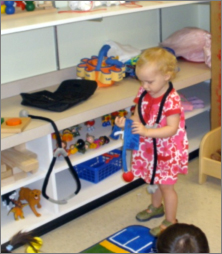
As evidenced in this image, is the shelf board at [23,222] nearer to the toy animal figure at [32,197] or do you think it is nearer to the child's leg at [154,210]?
the toy animal figure at [32,197]

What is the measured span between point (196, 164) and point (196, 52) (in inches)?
26.4

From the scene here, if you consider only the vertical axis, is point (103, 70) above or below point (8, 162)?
above

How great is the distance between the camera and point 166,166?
1.97 meters

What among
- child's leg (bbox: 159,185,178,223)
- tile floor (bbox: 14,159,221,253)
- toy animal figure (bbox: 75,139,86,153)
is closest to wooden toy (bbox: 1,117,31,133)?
toy animal figure (bbox: 75,139,86,153)

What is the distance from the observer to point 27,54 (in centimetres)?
238

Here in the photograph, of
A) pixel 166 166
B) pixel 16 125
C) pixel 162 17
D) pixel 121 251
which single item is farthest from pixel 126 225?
pixel 162 17

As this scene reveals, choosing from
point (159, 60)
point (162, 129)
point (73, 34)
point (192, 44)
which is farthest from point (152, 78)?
point (192, 44)

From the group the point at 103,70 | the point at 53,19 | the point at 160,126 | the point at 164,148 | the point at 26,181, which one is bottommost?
the point at 26,181

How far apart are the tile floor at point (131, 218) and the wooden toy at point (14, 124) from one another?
54 cm

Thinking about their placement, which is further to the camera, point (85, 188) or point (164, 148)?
point (85, 188)

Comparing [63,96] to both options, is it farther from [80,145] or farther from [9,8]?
[9,8]

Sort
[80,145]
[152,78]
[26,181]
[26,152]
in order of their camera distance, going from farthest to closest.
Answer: [80,145] → [26,152] → [26,181] → [152,78]

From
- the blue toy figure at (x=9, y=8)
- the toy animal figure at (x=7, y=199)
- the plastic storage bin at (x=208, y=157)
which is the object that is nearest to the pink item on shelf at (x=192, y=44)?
the plastic storage bin at (x=208, y=157)

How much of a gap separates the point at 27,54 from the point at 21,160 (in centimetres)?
66
